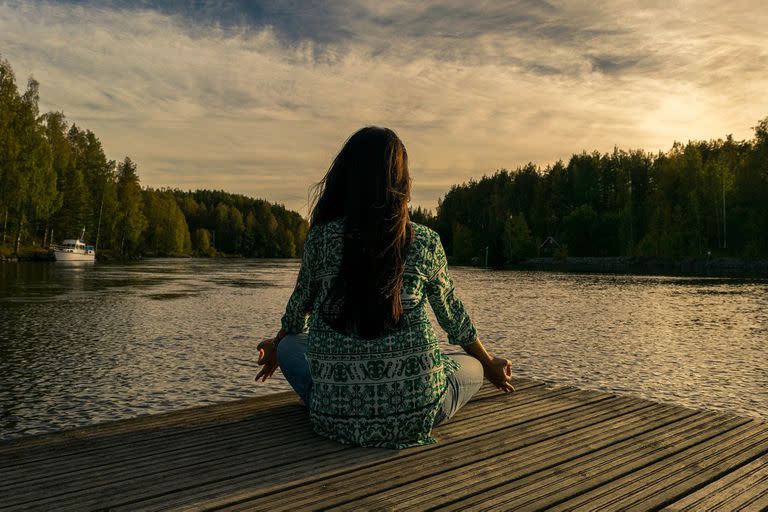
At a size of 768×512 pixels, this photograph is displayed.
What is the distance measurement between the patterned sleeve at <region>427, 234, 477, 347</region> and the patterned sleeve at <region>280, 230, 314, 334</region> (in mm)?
721

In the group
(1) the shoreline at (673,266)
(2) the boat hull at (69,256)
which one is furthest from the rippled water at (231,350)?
(2) the boat hull at (69,256)

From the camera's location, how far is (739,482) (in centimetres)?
322

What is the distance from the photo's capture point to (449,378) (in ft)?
12.3

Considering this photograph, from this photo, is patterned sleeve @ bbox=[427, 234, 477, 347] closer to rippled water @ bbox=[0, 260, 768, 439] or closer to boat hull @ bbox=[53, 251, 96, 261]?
rippled water @ bbox=[0, 260, 768, 439]

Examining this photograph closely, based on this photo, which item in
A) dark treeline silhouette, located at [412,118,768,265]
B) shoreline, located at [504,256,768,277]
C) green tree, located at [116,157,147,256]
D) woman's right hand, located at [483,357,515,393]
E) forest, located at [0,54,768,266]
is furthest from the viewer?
green tree, located at [116,157,147,256]

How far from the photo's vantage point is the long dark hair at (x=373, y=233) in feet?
10.5

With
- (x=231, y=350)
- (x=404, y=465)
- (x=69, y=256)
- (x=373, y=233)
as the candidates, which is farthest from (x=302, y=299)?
(x=69, y=256)

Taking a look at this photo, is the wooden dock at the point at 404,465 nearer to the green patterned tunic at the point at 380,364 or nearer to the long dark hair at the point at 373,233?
the green patterned tunic at the point at 380,364

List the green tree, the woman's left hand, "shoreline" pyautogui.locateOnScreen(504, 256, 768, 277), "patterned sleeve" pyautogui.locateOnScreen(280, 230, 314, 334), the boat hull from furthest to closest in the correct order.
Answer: the green tree
the boat hull
"shoreline" pyautogui.locateOnScreen(504, 256, 768, 277)
the woman's left hand
"patterned sleeve" pyautogui.locateOnScreen(280, 230, 314, 334)

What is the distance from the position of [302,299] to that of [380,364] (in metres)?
0.74

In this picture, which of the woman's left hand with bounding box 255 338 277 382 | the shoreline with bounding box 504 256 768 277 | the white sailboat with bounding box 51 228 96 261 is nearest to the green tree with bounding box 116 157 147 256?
the white sailboat with bounding box 51 228 96 261

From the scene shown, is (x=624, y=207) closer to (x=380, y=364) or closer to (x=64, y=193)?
(x=64, y=193)

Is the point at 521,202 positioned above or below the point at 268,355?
above

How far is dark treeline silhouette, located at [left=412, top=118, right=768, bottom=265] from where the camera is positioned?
63.8 m
